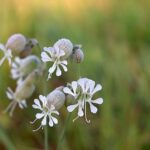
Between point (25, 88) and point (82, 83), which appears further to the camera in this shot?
point (25, 88)

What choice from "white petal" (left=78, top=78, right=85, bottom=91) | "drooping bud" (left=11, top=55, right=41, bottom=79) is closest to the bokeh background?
"drooping bud" (left=11, top=55, right=41, bottom=79)

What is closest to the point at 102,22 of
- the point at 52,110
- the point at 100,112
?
the point at 100,112

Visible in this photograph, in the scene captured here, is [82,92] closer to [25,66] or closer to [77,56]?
[77,56]

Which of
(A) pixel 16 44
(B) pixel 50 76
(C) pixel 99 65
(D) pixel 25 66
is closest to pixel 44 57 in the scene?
(B) pixel 50 76

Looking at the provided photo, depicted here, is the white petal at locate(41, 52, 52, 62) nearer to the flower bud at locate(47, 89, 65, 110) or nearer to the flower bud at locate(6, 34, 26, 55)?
the flower bud at locate(47, 89, 65, 110)

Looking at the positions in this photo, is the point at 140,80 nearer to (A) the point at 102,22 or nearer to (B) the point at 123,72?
(B) the point at 123,72

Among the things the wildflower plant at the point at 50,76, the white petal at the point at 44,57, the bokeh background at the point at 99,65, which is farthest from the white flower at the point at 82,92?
the bokeh background at the point at 99,65
